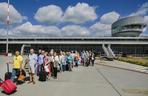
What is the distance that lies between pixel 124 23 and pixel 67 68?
4841 inches

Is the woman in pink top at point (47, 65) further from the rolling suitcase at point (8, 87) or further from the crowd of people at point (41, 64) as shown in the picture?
the rolling suitcase at point (8, 87)

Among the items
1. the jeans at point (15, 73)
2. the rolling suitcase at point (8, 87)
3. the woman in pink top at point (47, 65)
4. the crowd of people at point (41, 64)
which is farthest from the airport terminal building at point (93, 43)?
the rolling suitcase at point (8, 87)

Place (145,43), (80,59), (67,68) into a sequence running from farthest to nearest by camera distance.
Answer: (145,43), (80,59), (67,68)

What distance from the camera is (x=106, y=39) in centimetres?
11669

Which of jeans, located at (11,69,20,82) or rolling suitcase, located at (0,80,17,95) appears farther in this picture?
jeans, located at (11,69,20,82)

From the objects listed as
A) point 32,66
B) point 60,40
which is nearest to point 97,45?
point 60,40

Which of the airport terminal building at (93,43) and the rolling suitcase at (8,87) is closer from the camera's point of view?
the rolling suitcase at (8,87)

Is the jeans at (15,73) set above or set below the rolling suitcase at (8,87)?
above

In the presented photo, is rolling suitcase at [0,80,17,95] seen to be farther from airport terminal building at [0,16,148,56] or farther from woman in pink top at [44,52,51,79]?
airport terminal building at [0,16,148,56]

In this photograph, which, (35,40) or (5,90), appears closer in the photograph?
(5,90)

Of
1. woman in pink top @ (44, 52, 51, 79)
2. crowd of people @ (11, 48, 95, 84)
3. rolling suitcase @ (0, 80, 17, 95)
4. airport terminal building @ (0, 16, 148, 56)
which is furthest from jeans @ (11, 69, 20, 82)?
airport terminal building @ (0, 16, 148, 56)

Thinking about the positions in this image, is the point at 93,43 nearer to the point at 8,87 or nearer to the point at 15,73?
the point at 15,73

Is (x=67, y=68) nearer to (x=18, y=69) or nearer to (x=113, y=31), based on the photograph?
(x=18, y=69)

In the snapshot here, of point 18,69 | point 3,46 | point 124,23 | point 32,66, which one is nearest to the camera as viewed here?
point 18,69
